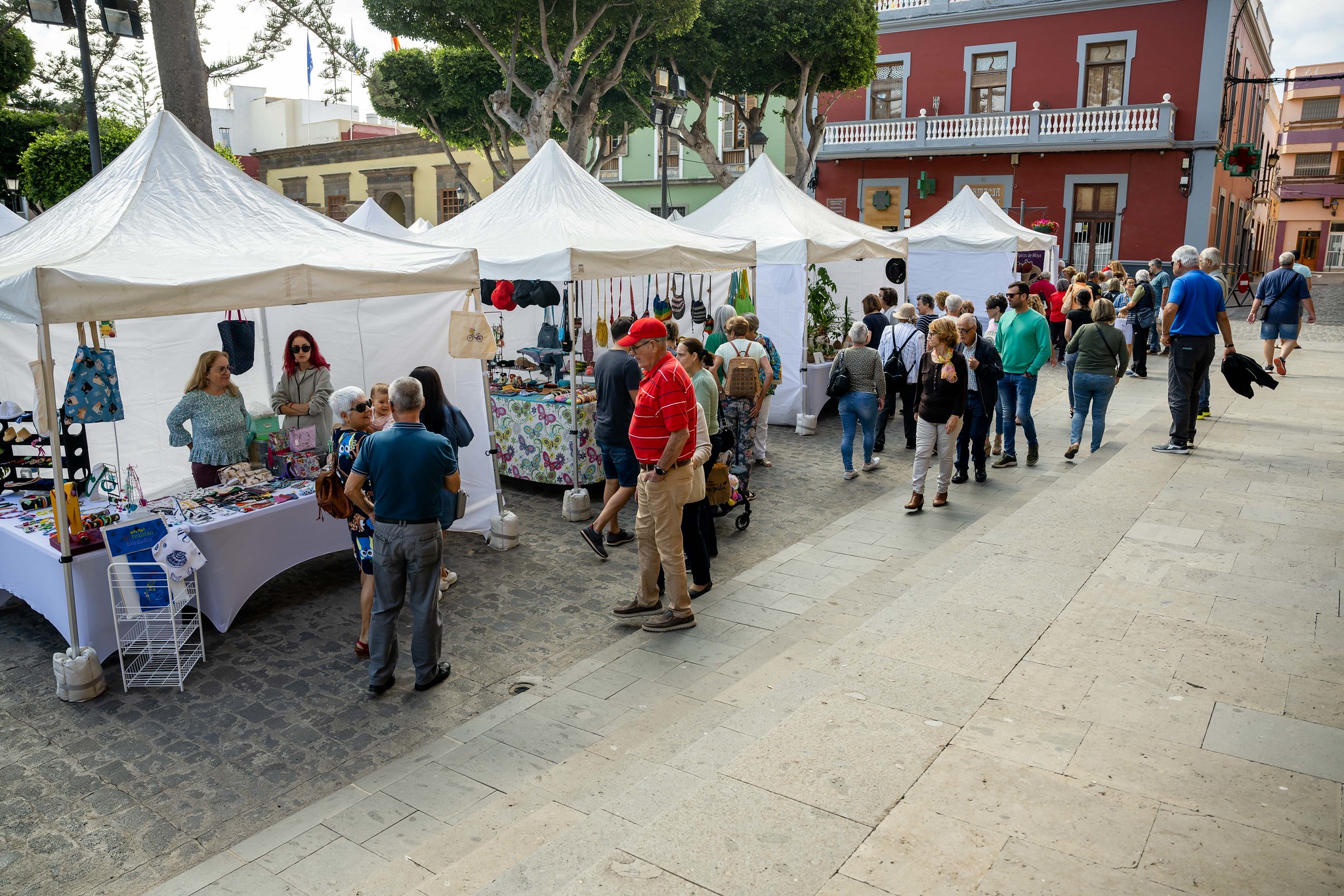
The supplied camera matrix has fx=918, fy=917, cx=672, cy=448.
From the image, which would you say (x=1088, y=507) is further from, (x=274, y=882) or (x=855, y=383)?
(x=274, y=882)

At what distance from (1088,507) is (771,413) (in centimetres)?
510

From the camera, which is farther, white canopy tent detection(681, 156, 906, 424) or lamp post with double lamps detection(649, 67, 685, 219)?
lamp post with double lamps detection(649, 67, 685, 219)

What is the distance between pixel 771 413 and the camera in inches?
448

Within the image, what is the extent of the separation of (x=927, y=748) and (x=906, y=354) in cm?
650

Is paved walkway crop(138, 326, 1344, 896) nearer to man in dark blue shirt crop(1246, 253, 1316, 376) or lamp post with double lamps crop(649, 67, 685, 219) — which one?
man in dark blue shirt crop(1246, 253, 1316, 376)

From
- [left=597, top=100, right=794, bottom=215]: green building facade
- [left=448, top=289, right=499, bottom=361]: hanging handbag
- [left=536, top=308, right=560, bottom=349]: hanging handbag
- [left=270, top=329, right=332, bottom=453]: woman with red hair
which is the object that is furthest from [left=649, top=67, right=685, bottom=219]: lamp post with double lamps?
[left=597, top=100, right=794, bottom=215]: green building facade

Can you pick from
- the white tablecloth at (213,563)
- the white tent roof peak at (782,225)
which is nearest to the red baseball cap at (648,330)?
the white tablecloth at (213,563)

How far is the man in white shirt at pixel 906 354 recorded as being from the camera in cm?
938

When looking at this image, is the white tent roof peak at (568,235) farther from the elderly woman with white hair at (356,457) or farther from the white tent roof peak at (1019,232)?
the white tent roof peak at (1019,232)

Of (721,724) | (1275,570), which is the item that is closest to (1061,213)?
(1275,570)

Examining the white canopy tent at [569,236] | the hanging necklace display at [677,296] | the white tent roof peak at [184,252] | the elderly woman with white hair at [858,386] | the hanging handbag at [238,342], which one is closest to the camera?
the white tent roof peak at [184,252]

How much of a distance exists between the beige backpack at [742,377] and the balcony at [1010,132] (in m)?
20.1

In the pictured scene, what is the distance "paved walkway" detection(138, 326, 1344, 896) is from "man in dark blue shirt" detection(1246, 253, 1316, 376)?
7425mm

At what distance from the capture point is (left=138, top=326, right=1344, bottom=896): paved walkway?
2814 mm
